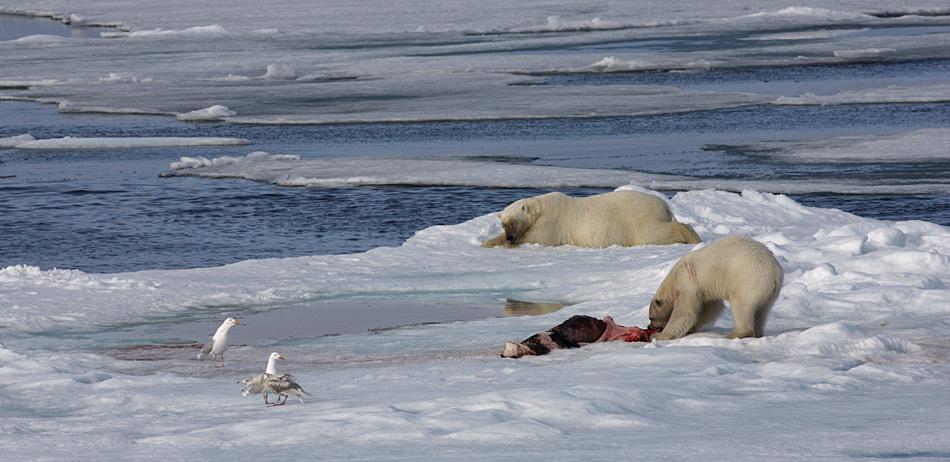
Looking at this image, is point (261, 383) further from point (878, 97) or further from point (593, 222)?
point (878, 97)

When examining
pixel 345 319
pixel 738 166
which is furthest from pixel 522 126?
pixel 345 319

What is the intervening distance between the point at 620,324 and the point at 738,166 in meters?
9.25

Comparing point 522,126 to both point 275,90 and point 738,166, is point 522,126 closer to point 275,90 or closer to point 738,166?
point 738,166

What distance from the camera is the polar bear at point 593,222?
11672 millimetres

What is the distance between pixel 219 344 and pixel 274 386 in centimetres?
130

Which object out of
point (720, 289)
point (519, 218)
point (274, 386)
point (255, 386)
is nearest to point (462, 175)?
point (519, 218)

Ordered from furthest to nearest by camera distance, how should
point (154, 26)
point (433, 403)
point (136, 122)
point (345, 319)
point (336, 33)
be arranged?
point (154, 26) < point (336, 33) < point (136, 122) < point (345, 319) < point (433, 403)

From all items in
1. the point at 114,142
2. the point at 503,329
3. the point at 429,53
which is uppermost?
the point at 503,329

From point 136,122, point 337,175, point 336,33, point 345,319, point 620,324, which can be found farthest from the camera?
point 336,33

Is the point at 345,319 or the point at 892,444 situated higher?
the point at 892,444

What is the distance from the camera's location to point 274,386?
6008 millimetres

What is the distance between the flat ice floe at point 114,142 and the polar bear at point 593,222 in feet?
30.2

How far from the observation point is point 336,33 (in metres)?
36.8

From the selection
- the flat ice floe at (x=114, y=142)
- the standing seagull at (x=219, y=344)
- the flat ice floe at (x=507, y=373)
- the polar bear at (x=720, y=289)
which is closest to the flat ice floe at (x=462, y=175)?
the flat ice floe at (x=114, y=142)
